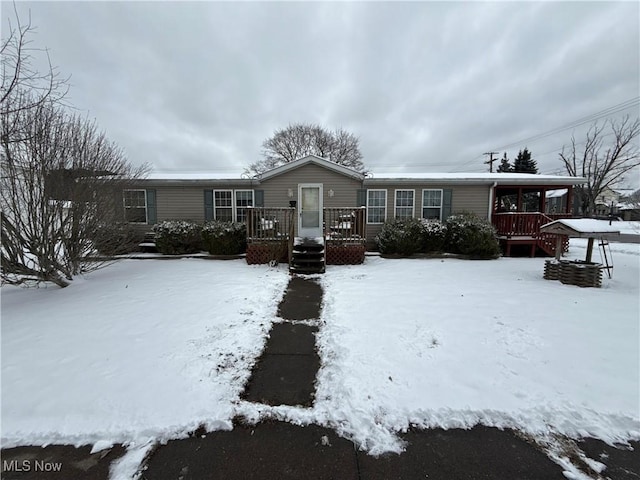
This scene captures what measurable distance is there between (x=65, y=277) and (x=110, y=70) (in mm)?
6824

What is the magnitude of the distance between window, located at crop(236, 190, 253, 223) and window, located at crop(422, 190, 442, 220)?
710 cm

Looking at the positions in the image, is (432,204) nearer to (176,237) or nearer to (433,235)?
(433,235)

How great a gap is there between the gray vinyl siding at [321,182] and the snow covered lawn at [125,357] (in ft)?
18.8

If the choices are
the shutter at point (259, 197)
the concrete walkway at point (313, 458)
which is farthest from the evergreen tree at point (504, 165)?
the concrete walkway at point (313, 458)

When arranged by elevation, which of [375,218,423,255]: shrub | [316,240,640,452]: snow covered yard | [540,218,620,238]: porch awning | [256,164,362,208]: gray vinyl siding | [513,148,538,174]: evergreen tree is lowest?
[316,240,640,452]: snow covered yard

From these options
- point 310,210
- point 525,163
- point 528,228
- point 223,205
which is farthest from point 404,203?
point 525,163

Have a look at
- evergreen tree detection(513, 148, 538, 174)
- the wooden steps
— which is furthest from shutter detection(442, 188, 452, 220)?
evergreen tree detection(513, 148, 538, 174)

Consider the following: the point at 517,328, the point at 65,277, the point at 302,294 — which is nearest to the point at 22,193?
the point at 65,277

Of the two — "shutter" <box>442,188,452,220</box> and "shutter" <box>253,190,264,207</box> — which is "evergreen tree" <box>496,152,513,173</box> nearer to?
"shutter" <box>442,188,452,220</box>

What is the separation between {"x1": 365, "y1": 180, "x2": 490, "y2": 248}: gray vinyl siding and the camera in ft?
35.9

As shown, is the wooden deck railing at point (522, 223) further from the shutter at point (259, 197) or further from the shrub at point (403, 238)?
the shutter at point (259, 197)

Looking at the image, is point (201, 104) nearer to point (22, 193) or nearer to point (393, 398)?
point (22, 193)

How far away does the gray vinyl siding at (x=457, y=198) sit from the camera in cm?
1094

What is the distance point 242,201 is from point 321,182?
3.34 meters
